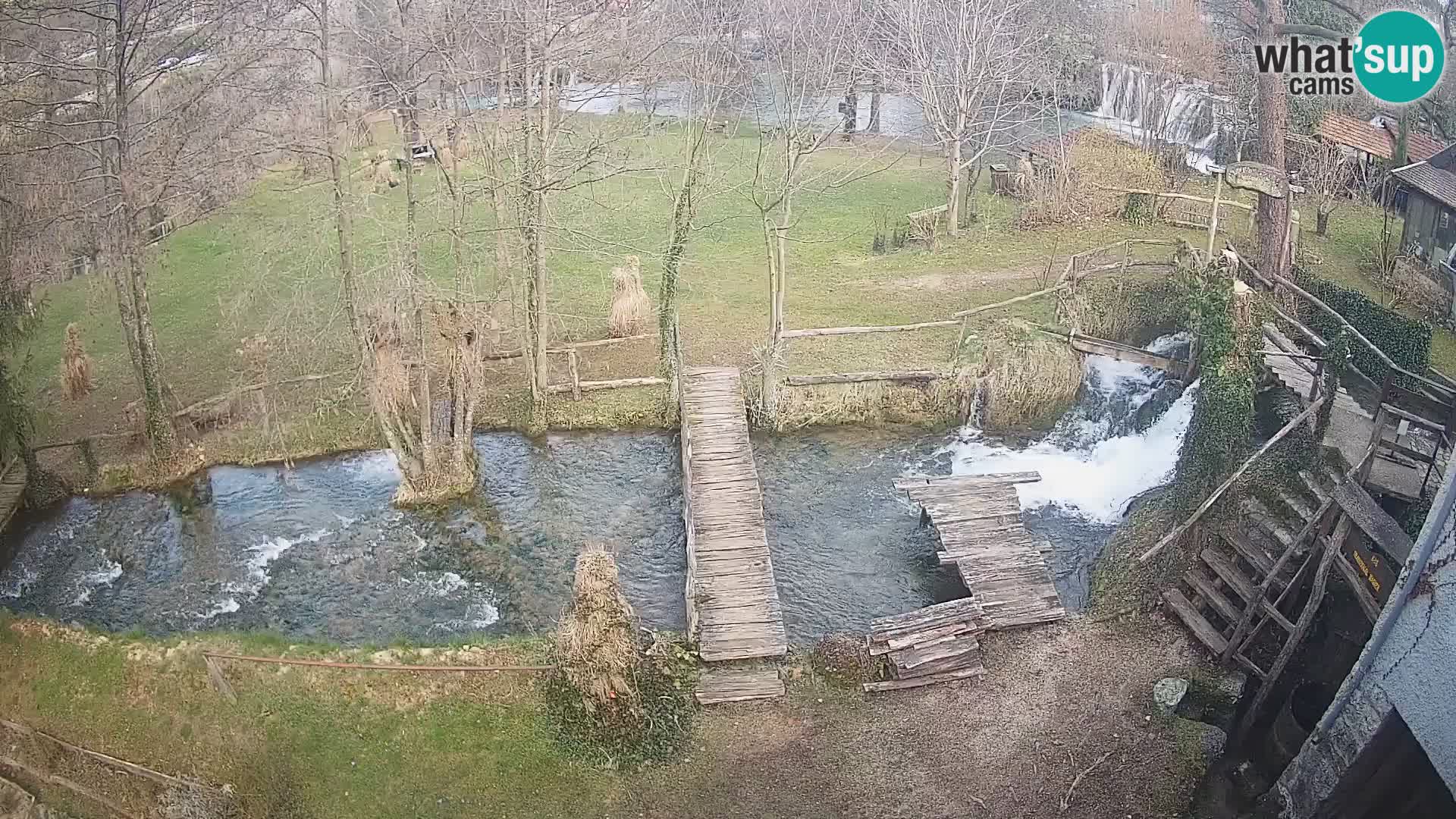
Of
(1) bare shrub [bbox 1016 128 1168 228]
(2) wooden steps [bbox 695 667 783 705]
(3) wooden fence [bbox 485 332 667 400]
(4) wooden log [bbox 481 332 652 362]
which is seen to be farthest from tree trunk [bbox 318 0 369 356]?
(1) bare shrub [bbox 1016 128 1168 228]

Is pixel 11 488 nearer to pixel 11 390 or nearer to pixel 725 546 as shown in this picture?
pixel 11 390

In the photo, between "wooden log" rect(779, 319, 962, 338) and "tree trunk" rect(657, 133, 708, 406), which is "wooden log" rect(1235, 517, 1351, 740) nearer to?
"wooden log" rect(779, 319, 962, 338)

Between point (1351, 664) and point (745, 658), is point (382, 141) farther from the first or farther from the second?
point (1351, 664)

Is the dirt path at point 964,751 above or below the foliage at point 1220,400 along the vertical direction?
below

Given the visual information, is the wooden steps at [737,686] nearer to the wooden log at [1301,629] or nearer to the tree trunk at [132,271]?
the wooden log at [1301,629]

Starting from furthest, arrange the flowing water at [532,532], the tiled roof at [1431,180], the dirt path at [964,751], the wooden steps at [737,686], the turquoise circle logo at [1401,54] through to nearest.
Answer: the tiled roof at [1431,180]
the turquoise circle logo at [1401,54]
the flowing water at [532,532]
the wooden steps at [737,686]
the dirt path at [964,751]

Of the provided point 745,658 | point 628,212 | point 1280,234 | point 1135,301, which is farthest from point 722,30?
point 745,658

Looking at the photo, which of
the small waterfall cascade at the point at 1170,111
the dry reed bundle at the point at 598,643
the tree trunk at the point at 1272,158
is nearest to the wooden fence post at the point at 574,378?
the dry reed bundle at the point at 598,643
